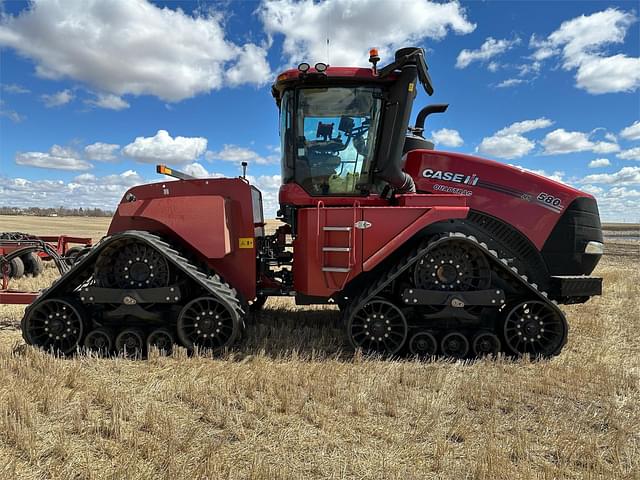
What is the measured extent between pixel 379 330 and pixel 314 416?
67.9 inches

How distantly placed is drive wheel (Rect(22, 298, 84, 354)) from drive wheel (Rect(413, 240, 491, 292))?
387 cm

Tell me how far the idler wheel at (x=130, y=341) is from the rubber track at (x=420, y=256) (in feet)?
7.60

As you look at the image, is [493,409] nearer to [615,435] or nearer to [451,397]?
[451,397]

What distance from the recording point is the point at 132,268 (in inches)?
196

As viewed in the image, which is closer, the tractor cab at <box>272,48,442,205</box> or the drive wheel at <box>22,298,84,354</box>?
the drive wheel at <box>22,298,84,354</box>

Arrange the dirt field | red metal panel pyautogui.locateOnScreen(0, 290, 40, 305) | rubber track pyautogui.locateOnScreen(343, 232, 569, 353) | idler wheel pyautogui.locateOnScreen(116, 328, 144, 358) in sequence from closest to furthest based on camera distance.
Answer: the dirt field
rubber track pyautogui.locateOnScreen(343, 232, 569, 353)
idler wheel pyautogui.locateOnScreen(116, 328, 144, 358)
red metal panel pyautogui.locateOnScreen(0, 290, 40, 305)

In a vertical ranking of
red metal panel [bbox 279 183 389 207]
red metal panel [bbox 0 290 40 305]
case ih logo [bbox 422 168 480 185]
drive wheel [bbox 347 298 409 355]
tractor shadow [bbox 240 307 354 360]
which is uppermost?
case ih logo [bbox 422 168 480 185]

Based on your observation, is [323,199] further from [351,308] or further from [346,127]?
[351,308]

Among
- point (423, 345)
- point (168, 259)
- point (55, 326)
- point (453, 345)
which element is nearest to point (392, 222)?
point (423, 345)

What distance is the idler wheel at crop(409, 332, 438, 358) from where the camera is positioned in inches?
192

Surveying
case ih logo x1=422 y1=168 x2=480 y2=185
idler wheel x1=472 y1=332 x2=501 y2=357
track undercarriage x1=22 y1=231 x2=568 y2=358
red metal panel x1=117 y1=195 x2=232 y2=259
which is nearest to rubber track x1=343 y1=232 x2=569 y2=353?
track undercarriage x1=22 y1=231 x2=568 y2=358

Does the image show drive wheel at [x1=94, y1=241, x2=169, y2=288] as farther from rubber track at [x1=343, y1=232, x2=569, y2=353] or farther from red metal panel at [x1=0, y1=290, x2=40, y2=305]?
rubber track at [x1=343, y1=232, x2=569, y2=353]

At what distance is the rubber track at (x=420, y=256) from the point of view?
15.6ft

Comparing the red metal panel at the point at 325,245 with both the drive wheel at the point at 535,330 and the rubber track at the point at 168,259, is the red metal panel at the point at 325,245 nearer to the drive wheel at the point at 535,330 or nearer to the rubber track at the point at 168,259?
the rubber track at the point at 168,259
